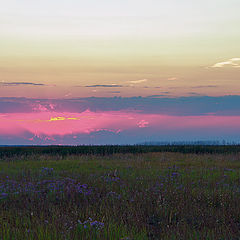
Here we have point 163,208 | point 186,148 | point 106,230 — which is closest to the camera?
point 106,230

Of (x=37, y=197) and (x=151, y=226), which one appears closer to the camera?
(x=151, y=226)

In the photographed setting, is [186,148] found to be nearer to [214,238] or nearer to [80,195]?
[80,195]

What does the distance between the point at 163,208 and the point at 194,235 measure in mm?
1937

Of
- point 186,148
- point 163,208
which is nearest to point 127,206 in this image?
point 163,208

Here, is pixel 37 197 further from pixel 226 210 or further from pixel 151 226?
pixel 226 210

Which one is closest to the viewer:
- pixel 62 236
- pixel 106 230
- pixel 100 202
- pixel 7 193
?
pixel 62 236

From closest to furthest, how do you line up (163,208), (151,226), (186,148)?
(151,226), (163,208), (186,148)

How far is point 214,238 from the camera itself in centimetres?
654

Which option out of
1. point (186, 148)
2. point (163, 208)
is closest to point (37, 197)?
point (163, 208)

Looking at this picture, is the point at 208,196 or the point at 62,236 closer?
the point at 62,236

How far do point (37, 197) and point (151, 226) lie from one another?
4.30 metres

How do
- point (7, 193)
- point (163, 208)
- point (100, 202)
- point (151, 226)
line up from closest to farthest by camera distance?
point (151, 226), point (163, 208), point (100, 202), point (7, 193)

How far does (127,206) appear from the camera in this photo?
28.5 ft

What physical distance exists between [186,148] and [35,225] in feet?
123
